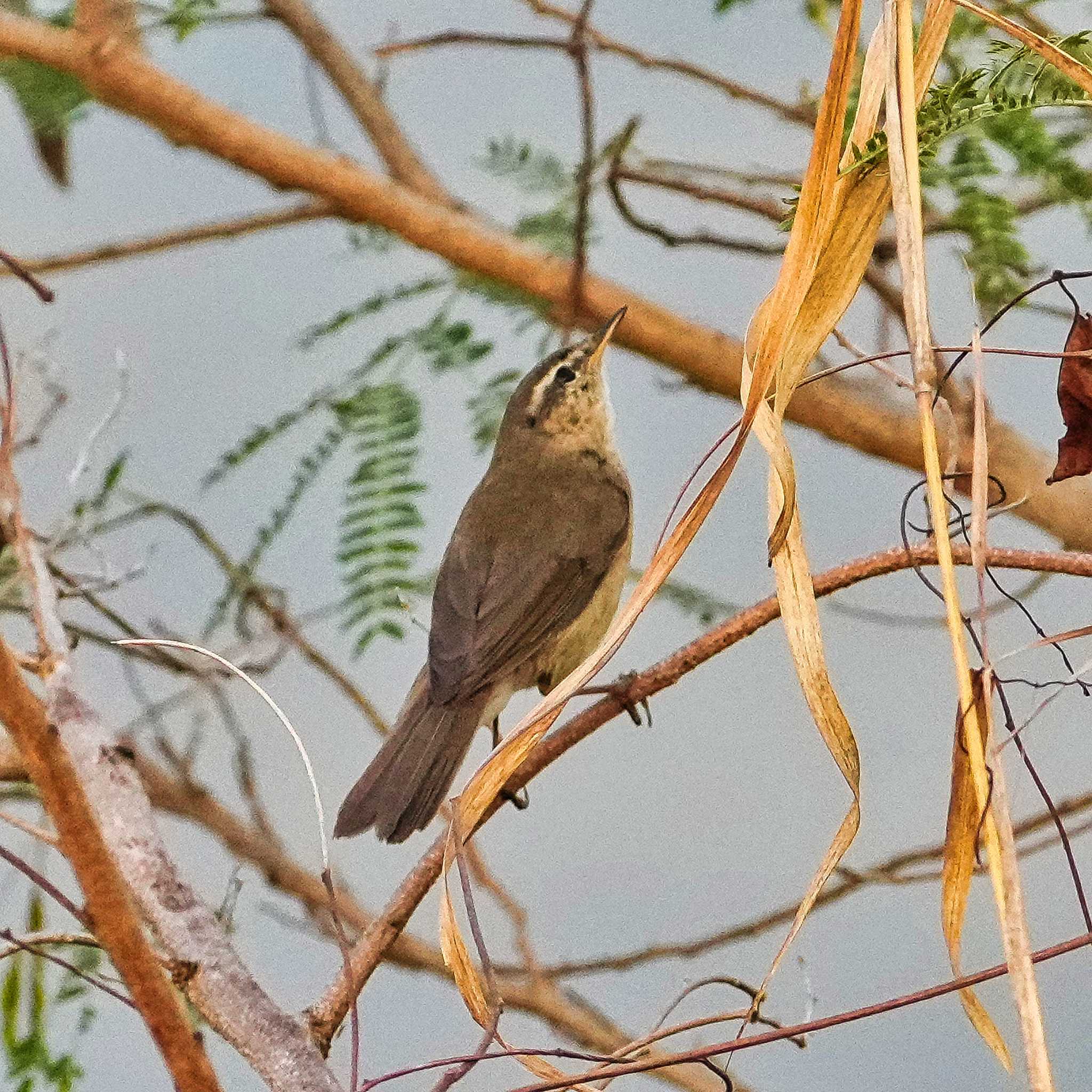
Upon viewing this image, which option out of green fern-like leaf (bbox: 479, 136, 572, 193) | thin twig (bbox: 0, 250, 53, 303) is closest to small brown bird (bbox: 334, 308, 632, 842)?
green fern-like leaf (bbox: 479, 136, 572, 193)

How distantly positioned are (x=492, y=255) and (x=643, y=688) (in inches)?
31.3

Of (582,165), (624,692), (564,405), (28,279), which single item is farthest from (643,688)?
(564,405)

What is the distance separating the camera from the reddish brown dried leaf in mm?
626

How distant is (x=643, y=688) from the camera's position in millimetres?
777

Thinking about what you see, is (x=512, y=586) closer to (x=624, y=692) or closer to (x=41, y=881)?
(x=624, y=692)

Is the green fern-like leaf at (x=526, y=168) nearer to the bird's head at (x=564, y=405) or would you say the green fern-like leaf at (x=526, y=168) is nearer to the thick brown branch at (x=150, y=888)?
the bird's head at (x=564, y=405)

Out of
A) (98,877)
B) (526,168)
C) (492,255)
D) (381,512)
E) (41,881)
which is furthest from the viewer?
(526,168)

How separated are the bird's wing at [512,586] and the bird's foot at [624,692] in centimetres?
12

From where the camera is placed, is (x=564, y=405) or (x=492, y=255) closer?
(x=492, y=255)

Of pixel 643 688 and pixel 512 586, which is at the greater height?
pixel 512 586

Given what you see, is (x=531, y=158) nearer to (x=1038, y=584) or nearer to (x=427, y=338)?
(x=427, y=338)

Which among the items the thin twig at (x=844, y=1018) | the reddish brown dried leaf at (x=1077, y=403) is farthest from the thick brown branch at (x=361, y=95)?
the thin twig at (x=844, y=1018)

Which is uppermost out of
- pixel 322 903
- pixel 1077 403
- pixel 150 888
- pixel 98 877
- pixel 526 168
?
pixel 526 168

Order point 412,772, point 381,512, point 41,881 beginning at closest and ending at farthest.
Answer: point 41,881 → point 412,772 → point 381,512
